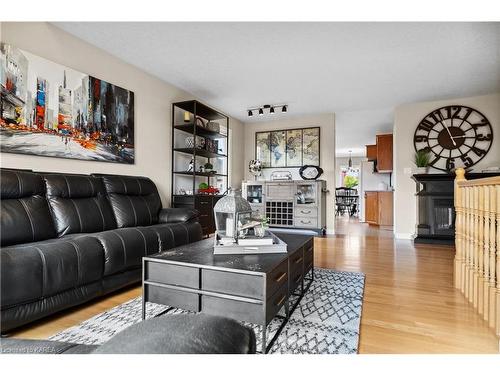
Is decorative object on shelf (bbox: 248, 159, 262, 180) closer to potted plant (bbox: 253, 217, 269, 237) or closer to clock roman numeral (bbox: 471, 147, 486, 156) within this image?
clock roman numeral (bbox: 471, 147, 486, 156)

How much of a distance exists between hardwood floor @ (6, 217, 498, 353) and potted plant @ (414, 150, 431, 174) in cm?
180

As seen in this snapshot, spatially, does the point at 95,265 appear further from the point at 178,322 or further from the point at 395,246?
the point at 395,246

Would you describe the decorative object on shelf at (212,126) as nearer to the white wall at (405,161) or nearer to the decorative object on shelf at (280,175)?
the decorative object on shelf at (280,175)

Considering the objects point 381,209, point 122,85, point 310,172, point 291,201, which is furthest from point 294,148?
point 122,85

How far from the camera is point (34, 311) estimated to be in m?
1.51

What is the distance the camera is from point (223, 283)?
1.34 metres

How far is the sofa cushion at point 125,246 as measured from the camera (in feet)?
6.28

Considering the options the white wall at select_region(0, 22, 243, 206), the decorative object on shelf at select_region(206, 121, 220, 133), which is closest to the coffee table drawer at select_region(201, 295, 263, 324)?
the white wall at select_region(0, 22, 243, 206)

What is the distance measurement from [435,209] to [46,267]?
500 centimetres

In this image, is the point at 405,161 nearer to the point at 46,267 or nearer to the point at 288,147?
the point at 288,147

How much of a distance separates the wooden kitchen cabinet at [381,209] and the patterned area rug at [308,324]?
16.7 feet

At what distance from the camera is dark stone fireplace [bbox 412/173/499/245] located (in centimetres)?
421
